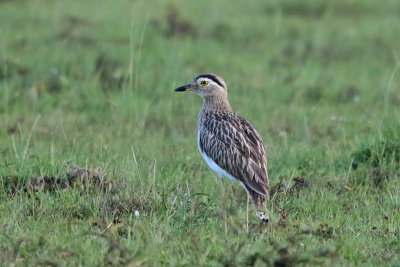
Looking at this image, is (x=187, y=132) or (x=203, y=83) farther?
(x=187, y=132)

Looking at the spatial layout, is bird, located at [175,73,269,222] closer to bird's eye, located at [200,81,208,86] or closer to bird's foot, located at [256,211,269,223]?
bird's foot, located at [256,211,269,223]

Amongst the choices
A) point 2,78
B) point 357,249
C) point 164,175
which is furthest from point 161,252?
point 2,78

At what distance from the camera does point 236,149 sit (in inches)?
252

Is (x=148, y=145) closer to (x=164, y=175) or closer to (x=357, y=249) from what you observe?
(x=164, y=175)

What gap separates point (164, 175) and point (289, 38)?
24.7 ft

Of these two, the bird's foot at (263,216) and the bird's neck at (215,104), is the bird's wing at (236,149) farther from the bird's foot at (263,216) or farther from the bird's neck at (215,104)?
the bird's neck at (215,104)

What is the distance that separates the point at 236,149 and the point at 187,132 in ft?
9.29

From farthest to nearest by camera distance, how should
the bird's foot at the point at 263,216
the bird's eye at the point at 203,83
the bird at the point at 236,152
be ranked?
the bird's eye at the point at 203,83
the bird at the point at 236,152
the bird's foot at the point at 263,216

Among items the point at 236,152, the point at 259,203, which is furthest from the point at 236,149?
the point at 259,203

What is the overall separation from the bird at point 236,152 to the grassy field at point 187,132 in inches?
9.2

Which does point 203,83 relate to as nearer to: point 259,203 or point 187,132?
point 187,132

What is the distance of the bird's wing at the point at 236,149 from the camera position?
617 centimetres

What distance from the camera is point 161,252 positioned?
498 cm

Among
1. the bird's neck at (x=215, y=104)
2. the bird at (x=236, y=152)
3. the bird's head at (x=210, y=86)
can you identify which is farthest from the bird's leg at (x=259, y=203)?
the bird's head at (x=210, y=86)
